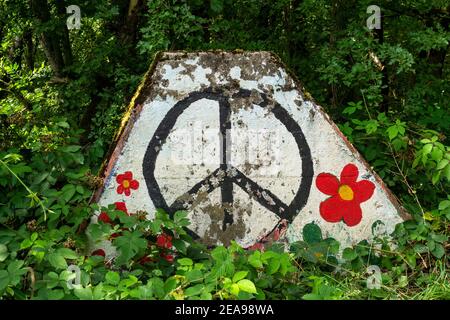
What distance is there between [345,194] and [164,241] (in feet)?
3.50

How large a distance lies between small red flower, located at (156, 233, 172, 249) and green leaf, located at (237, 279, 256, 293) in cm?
66

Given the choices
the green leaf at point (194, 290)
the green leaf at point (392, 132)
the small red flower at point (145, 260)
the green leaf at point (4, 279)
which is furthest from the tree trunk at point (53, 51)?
the green leaf at point (194, 290)

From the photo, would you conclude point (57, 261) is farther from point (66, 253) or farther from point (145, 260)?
point (145, 260)

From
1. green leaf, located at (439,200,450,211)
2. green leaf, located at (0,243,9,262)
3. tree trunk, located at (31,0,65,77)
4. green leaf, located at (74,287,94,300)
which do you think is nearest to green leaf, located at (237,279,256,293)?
green leaf, located at (74,287,94,300)

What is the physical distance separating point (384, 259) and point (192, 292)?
1253mm

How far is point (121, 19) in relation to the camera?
4.84 meters

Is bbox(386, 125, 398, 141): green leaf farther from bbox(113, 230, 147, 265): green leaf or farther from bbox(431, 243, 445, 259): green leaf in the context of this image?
bbox(113, 230, 147, 265): green leaf

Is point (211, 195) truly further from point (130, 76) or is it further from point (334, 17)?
point (334, 17)

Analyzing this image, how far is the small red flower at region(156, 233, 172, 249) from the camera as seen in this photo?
106 inches

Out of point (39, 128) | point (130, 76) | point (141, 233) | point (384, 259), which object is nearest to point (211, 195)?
point (141, 233)

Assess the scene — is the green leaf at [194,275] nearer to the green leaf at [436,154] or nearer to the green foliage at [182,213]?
the green foliage at [182,213]

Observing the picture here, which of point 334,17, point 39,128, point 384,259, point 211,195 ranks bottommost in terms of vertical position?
point 384,259

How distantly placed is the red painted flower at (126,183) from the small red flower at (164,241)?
40cm
